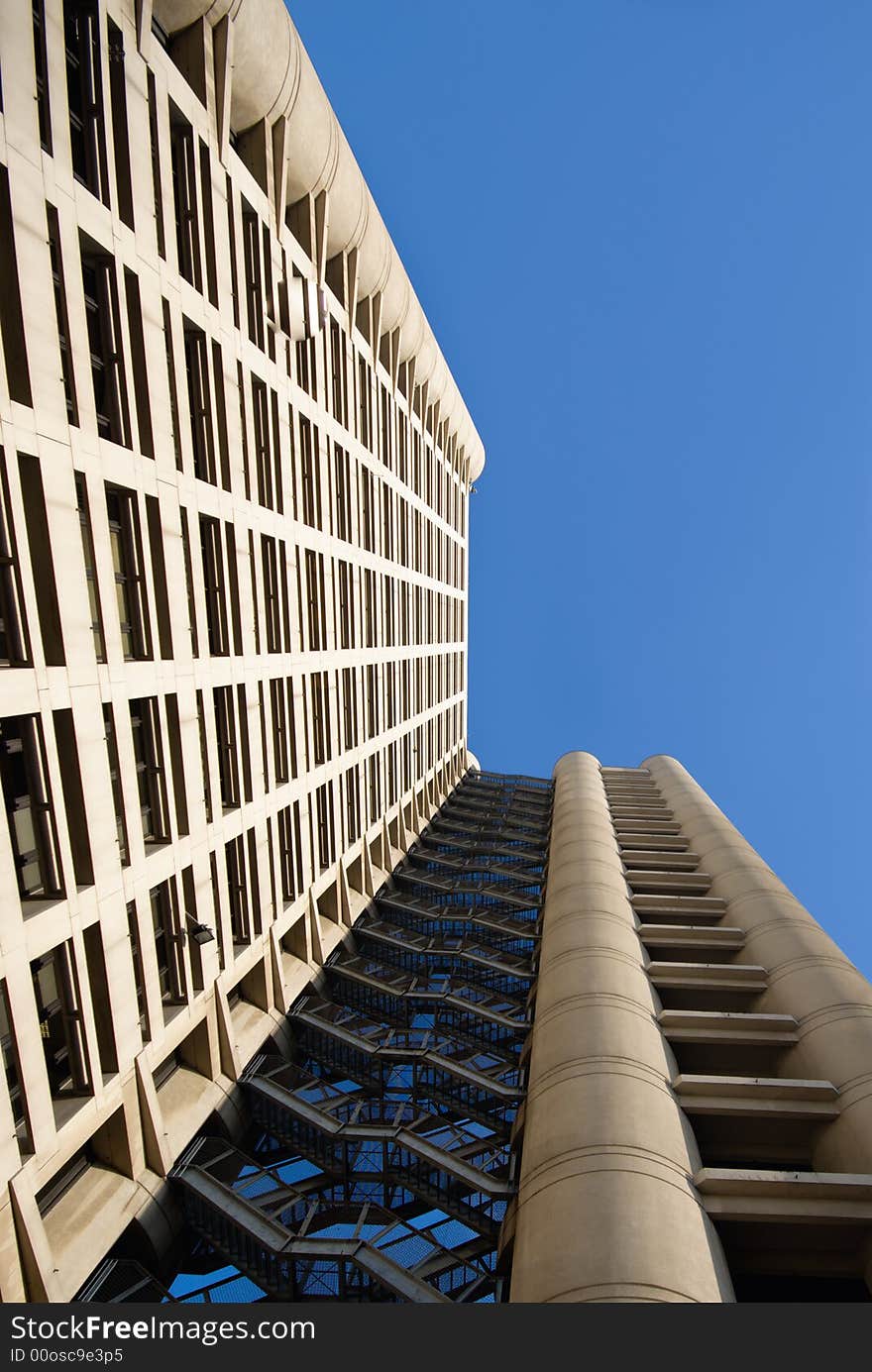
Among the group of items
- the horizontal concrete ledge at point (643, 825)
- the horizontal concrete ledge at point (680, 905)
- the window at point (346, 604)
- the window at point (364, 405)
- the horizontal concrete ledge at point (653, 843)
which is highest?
the window at point (364, 405)

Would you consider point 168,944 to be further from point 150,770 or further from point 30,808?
point 30,808

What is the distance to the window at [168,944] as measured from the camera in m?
15.9

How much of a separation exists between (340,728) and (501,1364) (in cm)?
2173

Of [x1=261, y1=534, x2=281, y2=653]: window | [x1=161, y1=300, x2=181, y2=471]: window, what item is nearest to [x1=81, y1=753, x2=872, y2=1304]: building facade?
[x1=261, y1=534, x2=281, y2=653]: window

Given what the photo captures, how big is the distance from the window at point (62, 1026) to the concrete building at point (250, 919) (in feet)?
0.25

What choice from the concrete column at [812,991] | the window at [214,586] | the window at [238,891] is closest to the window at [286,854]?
the window at [238,891]

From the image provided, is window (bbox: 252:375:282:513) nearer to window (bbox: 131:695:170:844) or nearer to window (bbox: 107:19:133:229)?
window (bbox: 107:19:133:229)

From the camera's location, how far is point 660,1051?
1681 centimetres

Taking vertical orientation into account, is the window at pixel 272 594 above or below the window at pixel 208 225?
below

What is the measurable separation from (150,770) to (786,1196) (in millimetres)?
15743

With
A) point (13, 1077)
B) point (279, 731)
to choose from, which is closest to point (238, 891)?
point (279, 731)

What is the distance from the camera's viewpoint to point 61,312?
40.3ft

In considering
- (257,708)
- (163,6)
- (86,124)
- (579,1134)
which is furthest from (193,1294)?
(163,6)

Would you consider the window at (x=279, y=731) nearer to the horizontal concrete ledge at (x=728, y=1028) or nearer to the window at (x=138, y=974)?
the window at (x=138, y=974)
